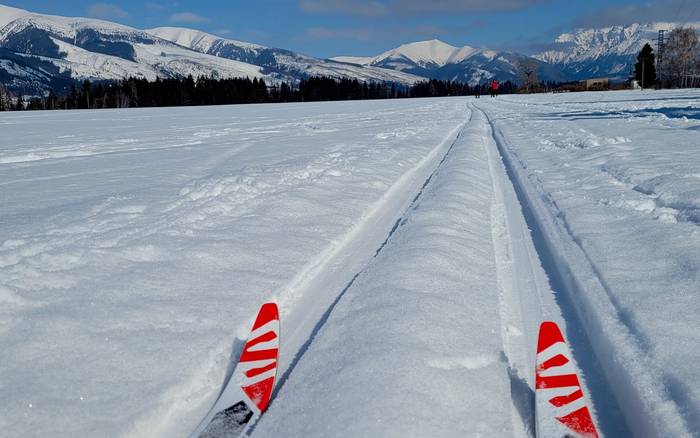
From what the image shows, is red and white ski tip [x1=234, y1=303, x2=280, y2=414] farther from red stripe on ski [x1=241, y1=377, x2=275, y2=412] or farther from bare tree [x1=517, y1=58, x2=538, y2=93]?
bare tree [x1=517, y1=58, x2=538, y2=93]

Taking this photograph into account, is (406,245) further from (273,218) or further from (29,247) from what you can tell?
(29,247)

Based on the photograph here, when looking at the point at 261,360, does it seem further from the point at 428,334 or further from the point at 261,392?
the point at 428,334

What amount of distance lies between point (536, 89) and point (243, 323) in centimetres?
12244

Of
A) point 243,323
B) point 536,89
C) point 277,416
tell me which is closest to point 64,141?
point 243,323

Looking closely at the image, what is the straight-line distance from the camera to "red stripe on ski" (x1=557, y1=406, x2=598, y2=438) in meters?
2.11

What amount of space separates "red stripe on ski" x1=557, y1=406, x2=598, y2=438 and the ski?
4.61ft

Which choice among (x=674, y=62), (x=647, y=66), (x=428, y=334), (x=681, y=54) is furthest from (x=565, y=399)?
(x=681, y=54)

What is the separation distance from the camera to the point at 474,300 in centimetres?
338

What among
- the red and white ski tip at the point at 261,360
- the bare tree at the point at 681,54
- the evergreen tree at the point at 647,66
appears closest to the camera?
the red and white ski tip at the point at 261,360

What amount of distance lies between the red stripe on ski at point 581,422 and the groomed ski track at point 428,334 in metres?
0.14

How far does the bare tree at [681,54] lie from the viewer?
256 ft

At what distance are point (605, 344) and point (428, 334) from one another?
3.25 ft

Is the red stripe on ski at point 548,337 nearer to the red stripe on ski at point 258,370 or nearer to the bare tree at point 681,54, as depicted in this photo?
the red stripe on ski at point 258,370

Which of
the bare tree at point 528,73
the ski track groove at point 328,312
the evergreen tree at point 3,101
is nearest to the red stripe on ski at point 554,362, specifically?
the ski track groove at point 328,312
